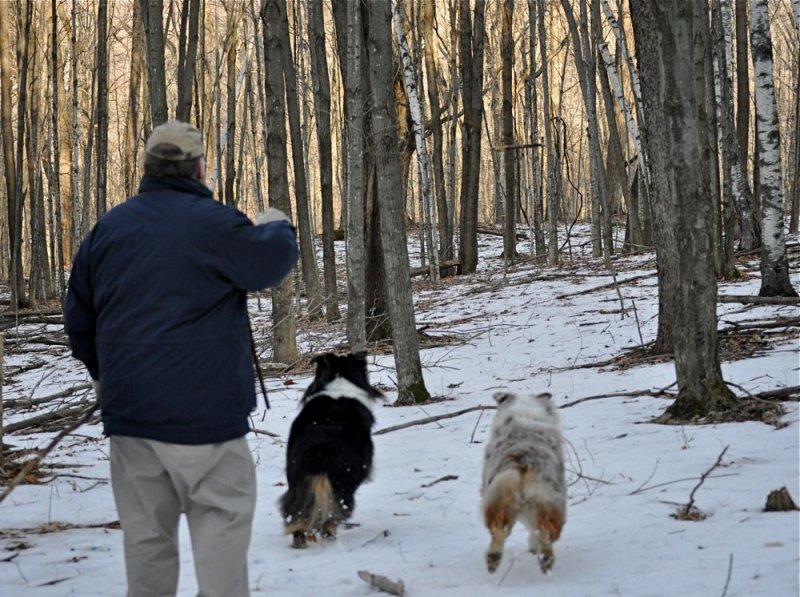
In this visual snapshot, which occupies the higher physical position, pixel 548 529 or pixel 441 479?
pixel 548 529

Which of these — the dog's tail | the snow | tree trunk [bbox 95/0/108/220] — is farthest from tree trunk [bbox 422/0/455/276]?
the dog's tail

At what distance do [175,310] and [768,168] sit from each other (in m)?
10.7

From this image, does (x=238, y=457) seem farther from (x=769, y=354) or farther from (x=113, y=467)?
(x=769, y=354)

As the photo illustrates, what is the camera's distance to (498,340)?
12.2 meters

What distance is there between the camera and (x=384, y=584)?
3717mm

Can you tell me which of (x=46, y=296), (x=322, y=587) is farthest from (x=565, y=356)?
(x=46, y=296)

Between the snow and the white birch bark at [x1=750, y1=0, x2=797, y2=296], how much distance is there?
924 mm

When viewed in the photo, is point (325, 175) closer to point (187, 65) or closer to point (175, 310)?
point (187, 65)

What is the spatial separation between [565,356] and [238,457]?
814 centimetres

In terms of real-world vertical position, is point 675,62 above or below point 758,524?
above

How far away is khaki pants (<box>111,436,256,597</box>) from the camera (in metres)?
2.77

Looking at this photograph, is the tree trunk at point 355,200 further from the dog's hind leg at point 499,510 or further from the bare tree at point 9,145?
the bare tree at point 9,145

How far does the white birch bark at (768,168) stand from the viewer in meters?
10.7

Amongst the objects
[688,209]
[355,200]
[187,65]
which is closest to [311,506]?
[688,209]
